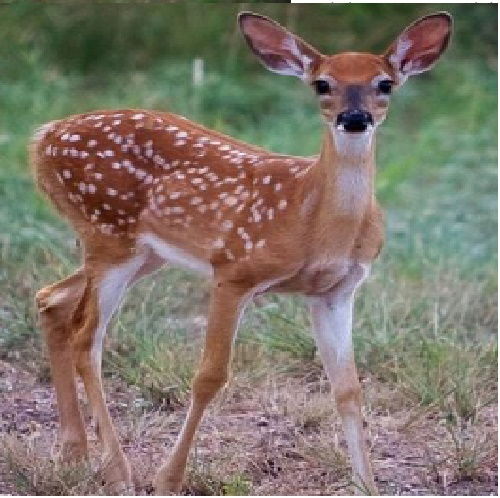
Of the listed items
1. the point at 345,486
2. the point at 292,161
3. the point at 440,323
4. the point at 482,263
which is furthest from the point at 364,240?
the point at 482,263

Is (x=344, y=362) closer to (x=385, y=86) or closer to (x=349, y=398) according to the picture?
(x=349, y=398)

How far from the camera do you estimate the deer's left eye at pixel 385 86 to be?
12.0ft

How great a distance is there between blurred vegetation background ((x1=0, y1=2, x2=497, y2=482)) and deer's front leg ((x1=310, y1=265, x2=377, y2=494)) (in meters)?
0.47

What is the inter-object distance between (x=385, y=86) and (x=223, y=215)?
1.56 ft

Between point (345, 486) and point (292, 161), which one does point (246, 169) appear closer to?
point (292, 161)

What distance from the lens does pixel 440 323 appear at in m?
5.18

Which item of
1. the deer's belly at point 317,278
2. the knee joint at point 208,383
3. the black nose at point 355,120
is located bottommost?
the knee joint at point 208,383

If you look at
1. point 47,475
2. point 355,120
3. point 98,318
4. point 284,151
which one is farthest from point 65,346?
point 284,151

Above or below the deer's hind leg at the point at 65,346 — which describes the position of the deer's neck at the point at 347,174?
above

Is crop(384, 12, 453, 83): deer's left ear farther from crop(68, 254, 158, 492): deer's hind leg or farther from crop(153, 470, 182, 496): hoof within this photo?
crop(153, 470, 182, 496): hoof

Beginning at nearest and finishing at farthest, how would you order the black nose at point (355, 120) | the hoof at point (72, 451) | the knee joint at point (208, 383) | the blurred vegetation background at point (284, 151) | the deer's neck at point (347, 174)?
the black nose at point (355, 120)
the deer's neck at point (347, 174)
the knee joint at point (208, 383)
the hoof at point (72, 451)
the blurred vegetation background at point (284, 151)

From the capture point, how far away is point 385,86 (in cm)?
366

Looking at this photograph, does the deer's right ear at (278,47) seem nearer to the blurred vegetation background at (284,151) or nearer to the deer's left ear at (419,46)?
the deer's left ear at (419,46)

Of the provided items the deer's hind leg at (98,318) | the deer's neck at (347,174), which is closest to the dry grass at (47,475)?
the deer's hind leg at (98,318)
